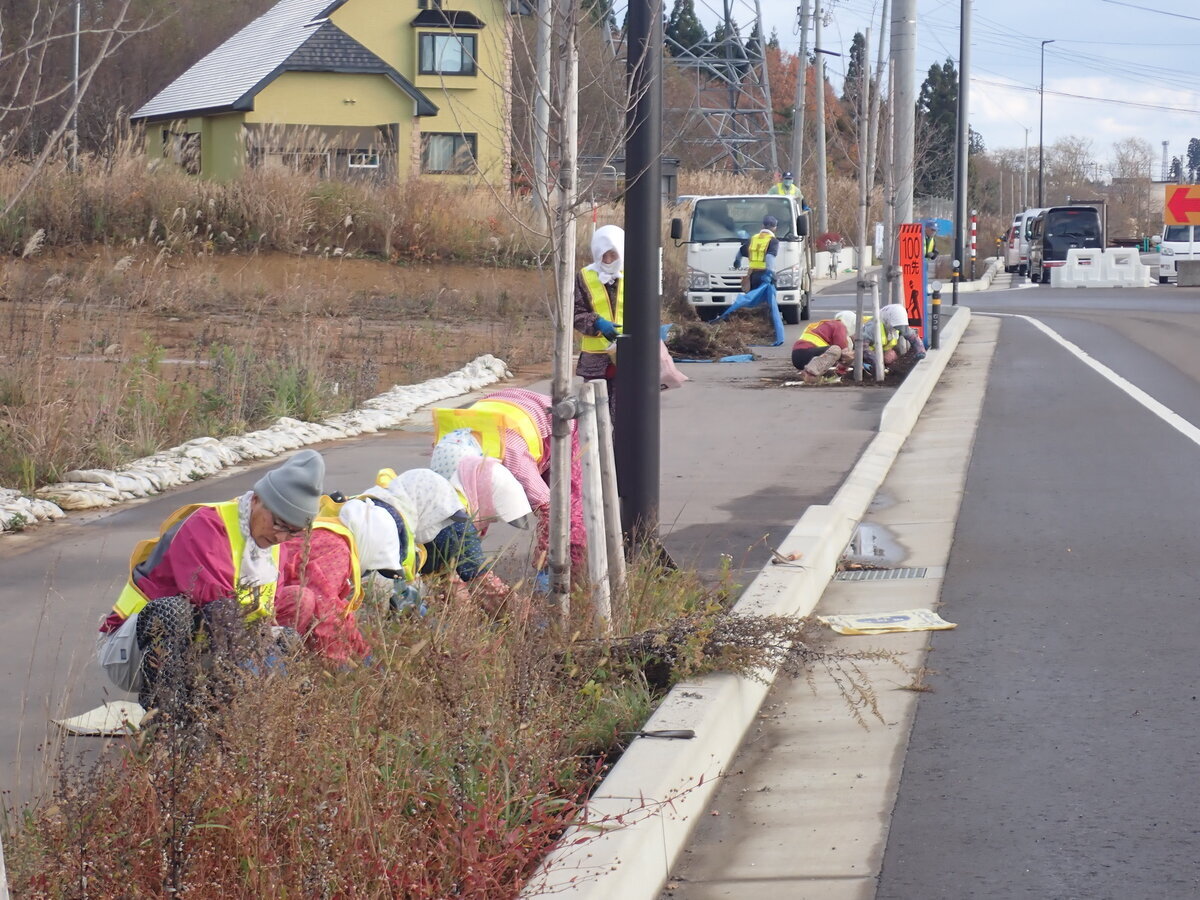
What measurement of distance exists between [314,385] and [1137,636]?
8176 mm

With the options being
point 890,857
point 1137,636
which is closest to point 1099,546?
point 1137,636

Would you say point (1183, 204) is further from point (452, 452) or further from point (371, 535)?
point (371, 535)

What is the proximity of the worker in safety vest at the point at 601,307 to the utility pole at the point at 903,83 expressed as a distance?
A: 43.2 ft

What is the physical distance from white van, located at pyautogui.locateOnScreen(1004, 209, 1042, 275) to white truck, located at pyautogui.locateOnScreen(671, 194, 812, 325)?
→ 103 ft

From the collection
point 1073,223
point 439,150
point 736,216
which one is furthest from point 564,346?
point 1073,223

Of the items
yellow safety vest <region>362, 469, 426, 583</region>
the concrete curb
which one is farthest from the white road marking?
yellow safety vest <region>362, 469, 426, 583</region>

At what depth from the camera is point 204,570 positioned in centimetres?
457

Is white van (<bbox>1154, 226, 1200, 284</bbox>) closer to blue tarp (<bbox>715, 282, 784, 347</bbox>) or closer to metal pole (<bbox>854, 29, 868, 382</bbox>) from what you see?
blue tarp (<bbox>715, 282, 784, 347</bbox>)

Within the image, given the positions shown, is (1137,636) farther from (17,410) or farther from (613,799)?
(17,410)

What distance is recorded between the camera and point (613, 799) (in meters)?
4.15

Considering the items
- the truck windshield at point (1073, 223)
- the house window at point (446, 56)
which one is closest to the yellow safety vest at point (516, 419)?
the house window at point (446, 56)

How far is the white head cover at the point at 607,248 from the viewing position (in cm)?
934

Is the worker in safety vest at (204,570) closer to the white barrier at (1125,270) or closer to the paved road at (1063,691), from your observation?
the paved road at (1063,691)

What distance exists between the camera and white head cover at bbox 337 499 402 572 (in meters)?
5.34
